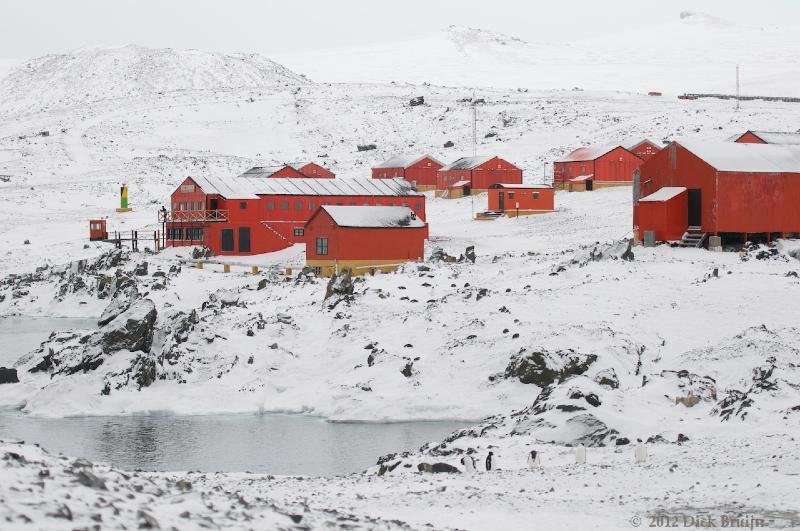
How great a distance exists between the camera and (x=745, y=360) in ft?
98.6

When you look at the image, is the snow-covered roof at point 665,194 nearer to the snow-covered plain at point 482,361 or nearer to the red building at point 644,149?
the snow-covered plain at point 482,361

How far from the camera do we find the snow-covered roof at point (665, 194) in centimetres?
4831

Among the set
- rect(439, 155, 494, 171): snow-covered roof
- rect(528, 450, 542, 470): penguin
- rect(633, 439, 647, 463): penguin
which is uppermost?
rect(439, 155, 494, 171): snow-covered roof

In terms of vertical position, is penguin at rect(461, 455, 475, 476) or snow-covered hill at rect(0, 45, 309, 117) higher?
snow-covered hill at rect(0, 45, 309, 117)

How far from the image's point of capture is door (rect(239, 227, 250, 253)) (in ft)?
222

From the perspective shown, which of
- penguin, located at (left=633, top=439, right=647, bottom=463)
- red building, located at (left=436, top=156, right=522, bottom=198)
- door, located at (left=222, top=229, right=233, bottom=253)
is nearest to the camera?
penguin, located at (left=633, top=439, right=647, bottom=463)

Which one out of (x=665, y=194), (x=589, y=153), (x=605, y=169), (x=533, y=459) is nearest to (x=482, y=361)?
(x=533, y=459)

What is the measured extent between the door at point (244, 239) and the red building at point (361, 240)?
12.1 metres

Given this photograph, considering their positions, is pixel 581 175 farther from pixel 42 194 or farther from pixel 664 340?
pixel 664 340

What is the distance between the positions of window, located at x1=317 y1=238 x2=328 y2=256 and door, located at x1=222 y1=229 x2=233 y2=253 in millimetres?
13676

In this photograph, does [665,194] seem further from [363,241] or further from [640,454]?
[640,454]

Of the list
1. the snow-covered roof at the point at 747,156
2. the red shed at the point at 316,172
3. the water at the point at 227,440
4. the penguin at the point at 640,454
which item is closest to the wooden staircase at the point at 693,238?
the snow-covered roof at the point at 747,156

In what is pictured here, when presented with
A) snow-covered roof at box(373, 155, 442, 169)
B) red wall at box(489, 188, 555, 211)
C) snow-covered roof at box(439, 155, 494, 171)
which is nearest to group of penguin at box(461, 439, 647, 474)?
red wall at box(489, 188, 555, 211)

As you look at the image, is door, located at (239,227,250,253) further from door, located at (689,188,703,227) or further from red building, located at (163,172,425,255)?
door, located at (689,188,703,227)
